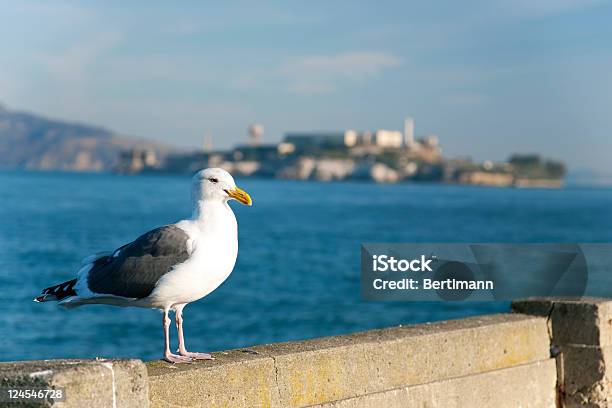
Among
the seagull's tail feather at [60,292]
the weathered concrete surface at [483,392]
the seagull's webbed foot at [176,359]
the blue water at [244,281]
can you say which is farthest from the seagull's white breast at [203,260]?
the blue water at [244,281]

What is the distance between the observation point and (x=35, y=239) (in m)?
50.2

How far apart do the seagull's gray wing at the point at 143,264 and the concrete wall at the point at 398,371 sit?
1.30ft

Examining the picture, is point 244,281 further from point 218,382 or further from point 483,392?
point 218,382

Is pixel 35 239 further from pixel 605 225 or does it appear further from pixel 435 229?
pixel 605 225

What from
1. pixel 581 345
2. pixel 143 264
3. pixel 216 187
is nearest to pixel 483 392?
pixel 581 345

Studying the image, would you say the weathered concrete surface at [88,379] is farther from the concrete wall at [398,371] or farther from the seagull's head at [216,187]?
the seagull's head at [216,187]

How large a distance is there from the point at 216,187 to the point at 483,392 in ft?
7.13

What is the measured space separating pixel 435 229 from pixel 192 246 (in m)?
65.2

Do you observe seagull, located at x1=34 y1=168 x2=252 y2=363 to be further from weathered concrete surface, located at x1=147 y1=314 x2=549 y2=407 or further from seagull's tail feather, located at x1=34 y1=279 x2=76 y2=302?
weathered concrete surface, located at x1=147 y1=314 x2=549 y2=407

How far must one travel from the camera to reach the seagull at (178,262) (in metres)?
4.54

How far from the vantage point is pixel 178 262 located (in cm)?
454

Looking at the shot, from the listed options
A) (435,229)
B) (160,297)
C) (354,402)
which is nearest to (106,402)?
(160,297)

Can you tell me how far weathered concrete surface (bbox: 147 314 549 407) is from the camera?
4.45 meters

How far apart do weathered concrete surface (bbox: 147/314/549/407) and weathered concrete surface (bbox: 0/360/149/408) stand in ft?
1.24
